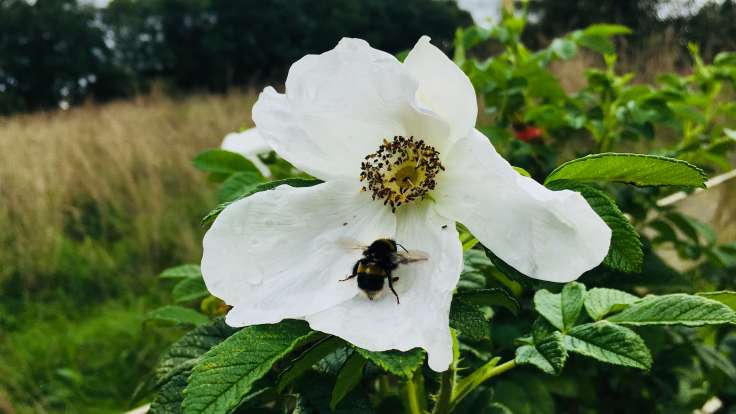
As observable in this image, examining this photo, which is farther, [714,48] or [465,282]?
[714,48]

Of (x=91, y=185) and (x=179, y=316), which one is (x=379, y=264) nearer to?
(x=179, y=316)

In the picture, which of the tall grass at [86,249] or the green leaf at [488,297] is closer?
the green leaf at [488,297]

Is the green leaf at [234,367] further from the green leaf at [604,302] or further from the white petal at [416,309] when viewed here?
the green leaf at [604,302]

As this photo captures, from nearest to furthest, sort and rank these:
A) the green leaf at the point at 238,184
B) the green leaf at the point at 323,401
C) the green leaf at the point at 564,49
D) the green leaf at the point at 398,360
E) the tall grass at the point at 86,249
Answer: the green leaf at the point at 398,360
the green leaf at the point at 323,401
the green leaf at the point at 238,184
the green leaf at the point at 564,49
the tall grass at the point at 86,249

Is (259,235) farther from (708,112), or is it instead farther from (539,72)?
(708,112)

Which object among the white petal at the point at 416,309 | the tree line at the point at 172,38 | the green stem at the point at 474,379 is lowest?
the tree line at the point at 172,38

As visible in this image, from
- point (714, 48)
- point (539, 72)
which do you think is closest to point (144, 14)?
point (714, 48)

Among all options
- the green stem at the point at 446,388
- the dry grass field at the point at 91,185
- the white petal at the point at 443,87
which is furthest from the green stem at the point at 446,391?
the dry grass field at the point at 91,185
